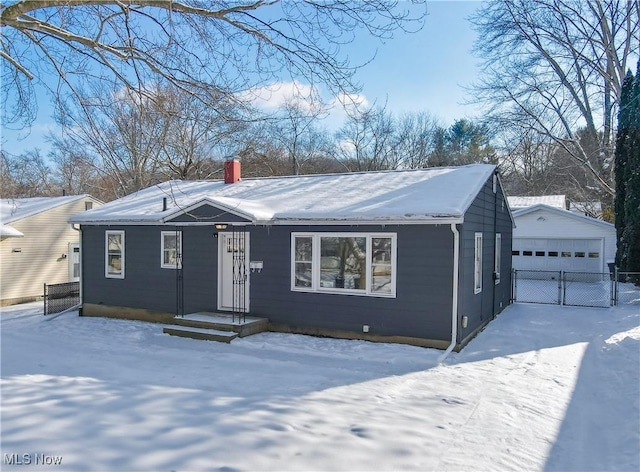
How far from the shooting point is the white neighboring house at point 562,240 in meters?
21.0

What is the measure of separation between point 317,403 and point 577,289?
673 inches

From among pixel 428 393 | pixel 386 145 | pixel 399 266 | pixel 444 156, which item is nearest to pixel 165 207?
pixel 399 266

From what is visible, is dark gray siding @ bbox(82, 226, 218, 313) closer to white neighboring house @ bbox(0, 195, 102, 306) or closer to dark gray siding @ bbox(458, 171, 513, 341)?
white neighboring house @ bbox(0, 195, 102, 306)

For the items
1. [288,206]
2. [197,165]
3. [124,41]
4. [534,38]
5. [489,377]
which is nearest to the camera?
[124,41]

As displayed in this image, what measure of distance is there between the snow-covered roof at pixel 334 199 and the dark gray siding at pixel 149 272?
0.57 metres

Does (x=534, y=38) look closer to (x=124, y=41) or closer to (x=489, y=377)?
(x=489, y=377)

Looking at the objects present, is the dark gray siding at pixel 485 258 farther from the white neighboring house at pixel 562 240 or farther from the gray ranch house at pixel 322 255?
the white neighboring house at pixel 562 240

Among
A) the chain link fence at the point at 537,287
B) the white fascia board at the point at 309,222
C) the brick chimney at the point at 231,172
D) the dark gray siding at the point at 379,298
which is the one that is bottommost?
the chain link fence at the point at 537,287

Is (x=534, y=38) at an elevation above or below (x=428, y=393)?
above

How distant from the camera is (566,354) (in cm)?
864

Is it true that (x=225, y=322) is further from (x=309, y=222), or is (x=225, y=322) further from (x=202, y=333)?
(x=309, y=222)

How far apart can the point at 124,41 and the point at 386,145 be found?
3055cm

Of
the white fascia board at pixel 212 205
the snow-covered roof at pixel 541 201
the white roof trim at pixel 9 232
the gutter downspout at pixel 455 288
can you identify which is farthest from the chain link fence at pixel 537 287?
the white roof trim at pixel 9 232

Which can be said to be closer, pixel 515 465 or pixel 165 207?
pixel 515 465
